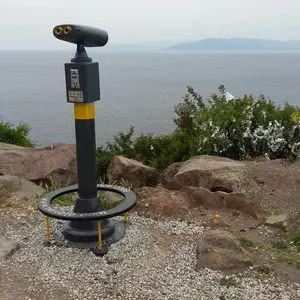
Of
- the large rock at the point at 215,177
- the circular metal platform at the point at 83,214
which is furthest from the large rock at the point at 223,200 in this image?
the circular metal platform at the point at 83,214

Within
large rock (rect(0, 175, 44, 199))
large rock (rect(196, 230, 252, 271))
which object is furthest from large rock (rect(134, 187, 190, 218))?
large rock (rect(0, 175, 44, 199))

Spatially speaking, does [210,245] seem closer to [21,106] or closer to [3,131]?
[3,131]

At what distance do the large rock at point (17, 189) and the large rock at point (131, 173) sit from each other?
1589 millimetres

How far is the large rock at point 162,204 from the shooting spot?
21.6 feet

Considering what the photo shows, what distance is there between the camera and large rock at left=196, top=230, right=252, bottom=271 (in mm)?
5086

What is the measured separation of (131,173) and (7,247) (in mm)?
4030

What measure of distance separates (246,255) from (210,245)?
39cm

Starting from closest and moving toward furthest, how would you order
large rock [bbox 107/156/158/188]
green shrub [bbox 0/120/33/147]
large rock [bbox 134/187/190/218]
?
large rock [bbox 134/187/190/218], large rock [bbox 107/156/158/188], green shrub [bbox 0/120/33/147]

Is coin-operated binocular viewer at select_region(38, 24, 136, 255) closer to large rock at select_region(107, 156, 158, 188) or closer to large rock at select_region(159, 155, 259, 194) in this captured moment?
large rock at select_region(159, 155, 259, 194)

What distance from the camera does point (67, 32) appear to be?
5.27 m

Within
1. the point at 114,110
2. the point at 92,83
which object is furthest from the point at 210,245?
the point at 114,110

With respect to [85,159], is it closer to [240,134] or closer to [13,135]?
[240,134]

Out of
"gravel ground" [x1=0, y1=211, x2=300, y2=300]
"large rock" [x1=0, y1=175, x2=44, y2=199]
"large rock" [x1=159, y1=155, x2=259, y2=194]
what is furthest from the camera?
"large rock" [x1=0, y1=175, x2=44, y2=199]

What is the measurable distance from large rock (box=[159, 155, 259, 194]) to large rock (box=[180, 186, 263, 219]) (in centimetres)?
43
